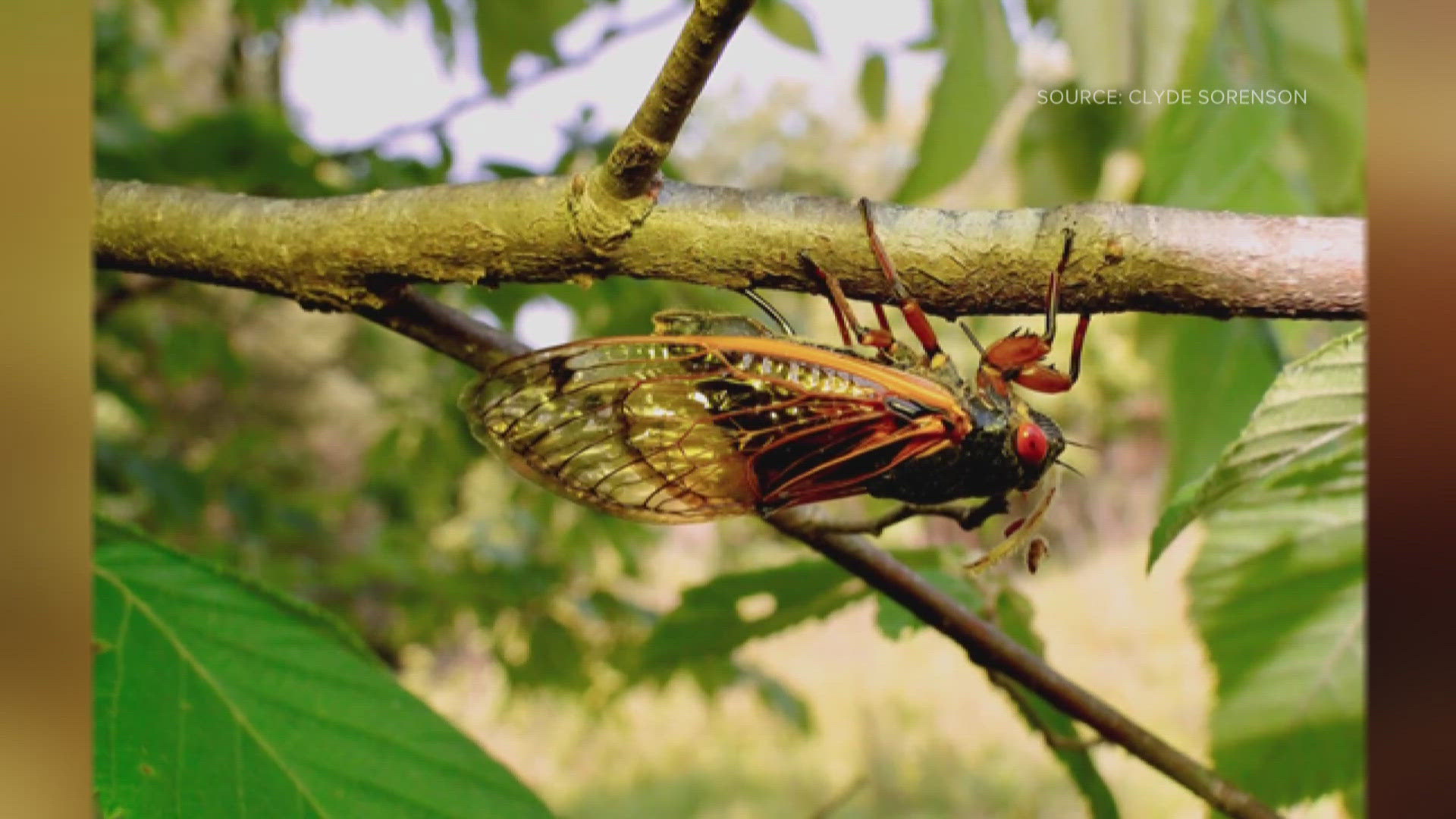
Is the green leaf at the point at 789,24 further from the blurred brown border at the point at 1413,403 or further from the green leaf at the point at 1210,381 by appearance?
the blurred brown border at the point at 1413,403

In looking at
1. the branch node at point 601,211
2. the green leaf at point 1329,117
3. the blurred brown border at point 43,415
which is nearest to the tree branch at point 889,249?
the branch node at point 601,211

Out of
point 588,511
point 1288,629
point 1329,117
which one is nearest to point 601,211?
point 1288,629

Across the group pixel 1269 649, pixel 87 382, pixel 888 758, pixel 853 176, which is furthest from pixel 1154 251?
pixel 888 758

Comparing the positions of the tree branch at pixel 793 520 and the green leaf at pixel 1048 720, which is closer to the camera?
the tree branch at pixel 793 520

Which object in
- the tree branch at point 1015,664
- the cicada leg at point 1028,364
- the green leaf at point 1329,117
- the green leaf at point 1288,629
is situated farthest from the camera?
the green leaf at point 1329,117

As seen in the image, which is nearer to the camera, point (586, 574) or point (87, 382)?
point (87, 382)

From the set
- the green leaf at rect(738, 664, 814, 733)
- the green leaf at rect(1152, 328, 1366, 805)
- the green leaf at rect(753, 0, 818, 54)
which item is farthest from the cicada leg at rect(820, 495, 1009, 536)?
the green leaf at rect(738, 664, 814, 733)

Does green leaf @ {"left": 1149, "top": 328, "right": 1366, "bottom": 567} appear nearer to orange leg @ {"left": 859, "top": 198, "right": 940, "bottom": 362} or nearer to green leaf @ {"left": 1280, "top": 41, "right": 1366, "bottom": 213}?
orange leg @ {"left": 859, "top": 198, "right": 940, "bottom": 362}

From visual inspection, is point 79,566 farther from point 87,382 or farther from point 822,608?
point 822,608
